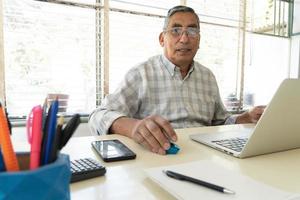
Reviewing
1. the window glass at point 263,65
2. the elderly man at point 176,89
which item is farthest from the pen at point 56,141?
the window glass at point 263,65

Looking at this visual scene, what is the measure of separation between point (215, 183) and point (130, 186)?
154 mm

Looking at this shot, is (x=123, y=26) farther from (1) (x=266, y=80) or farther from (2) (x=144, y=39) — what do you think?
(1) (x=266, y=80)

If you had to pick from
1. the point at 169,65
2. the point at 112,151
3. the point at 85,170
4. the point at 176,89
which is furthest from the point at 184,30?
the point at 85,170

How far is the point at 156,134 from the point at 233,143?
248mm

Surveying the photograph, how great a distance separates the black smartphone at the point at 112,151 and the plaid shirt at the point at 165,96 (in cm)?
43

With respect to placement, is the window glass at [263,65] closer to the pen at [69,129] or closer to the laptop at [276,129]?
the laptop at [276,129]

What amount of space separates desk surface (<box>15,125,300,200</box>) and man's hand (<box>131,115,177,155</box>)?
0.02 metres

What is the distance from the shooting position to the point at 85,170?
0.50 m

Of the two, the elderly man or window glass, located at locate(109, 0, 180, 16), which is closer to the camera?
the elderly man

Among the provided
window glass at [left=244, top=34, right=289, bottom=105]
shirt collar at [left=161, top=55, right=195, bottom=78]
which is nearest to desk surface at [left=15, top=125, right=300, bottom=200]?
shirt collar at [left=161, top=55, right=195, bottom=78]

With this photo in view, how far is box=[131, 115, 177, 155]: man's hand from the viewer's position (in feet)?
2.24

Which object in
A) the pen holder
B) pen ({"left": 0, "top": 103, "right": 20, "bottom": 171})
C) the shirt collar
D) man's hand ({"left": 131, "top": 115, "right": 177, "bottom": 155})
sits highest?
the shirt collar

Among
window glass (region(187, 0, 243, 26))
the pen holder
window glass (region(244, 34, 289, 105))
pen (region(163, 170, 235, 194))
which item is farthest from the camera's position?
window glass (region(244, 34, 289, 105))

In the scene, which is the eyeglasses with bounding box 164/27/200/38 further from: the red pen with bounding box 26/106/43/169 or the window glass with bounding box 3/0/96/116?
the red pen with bounding box 26/106/43/169
